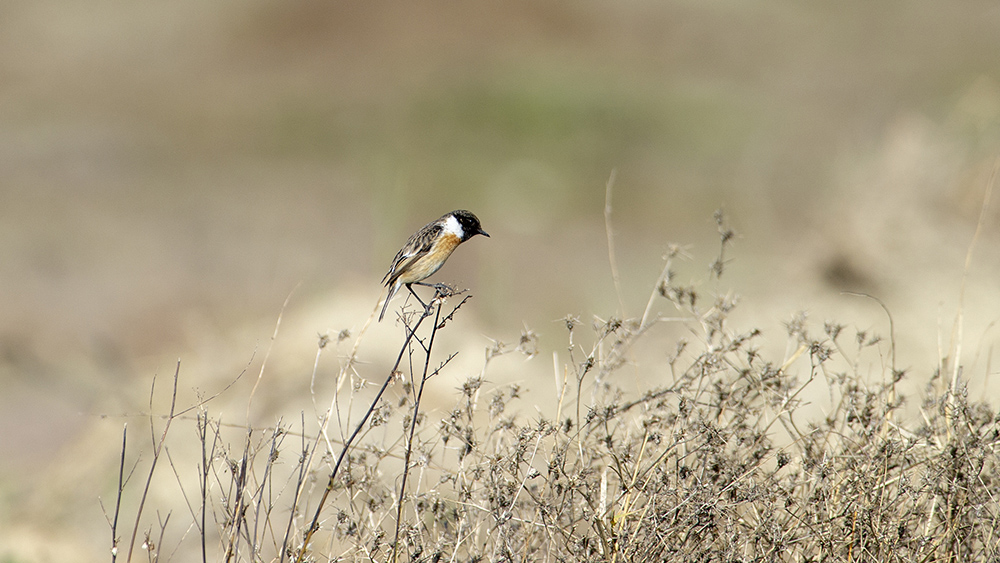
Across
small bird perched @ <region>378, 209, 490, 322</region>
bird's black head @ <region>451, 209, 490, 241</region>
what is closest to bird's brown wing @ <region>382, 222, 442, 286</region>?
small bird perched @ <region>378, 209, 490, 322</region>

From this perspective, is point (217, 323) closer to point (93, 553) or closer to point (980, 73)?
point (93, 553)

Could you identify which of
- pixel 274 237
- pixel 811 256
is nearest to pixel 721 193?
pixel 811 256

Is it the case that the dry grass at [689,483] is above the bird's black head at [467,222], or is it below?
below

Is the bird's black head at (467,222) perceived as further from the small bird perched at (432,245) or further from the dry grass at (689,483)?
the dry grass at (689,483)

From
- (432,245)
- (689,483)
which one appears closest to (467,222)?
(432,245)

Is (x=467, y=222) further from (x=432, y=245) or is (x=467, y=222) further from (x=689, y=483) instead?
(x=689, y=483)

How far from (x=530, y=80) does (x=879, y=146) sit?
30.1 ft

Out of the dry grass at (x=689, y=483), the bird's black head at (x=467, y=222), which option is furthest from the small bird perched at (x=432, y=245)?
the dry grass at (x=689, y=483)

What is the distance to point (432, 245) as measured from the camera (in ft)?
12.2

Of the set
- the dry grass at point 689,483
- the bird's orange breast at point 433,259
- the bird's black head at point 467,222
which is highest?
the bird's black head at point 467,222

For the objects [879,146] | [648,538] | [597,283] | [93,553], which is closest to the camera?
[648,538]

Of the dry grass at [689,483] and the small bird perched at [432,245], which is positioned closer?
the dry grass at [689,483]

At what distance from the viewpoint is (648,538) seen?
2732mm

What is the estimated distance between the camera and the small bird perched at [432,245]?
3721 millimetres
